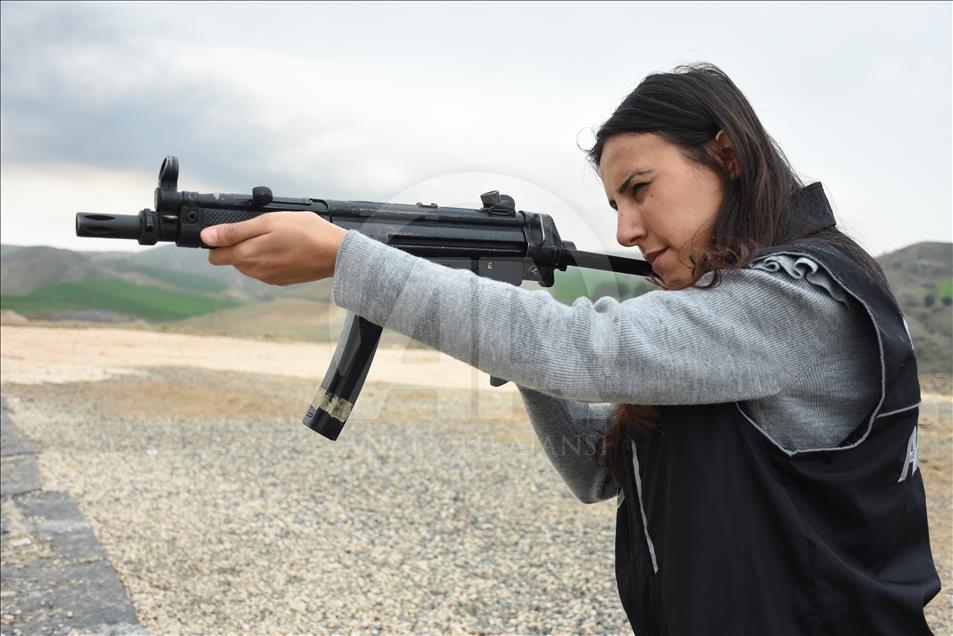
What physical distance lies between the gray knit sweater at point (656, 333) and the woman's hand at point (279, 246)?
82 mm

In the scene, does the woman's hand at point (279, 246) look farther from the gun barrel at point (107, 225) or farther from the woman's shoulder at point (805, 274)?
the woman's shoulder at point (805, 274)

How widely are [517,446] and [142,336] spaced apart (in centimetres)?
1977

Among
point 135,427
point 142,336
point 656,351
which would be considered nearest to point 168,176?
point 656,351

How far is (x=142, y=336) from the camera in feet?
89.6

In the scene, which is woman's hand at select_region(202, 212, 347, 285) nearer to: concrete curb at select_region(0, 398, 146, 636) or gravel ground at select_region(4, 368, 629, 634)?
gravel ground at select_region(4, 368, 629, 634)

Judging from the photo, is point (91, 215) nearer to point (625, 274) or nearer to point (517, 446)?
point (625, 274)

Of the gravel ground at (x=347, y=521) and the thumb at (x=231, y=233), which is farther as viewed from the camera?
the gravel ground at (x=347, y=521)

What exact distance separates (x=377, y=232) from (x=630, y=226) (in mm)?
622

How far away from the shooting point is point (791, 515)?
1.78 meters

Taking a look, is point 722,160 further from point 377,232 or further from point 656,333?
point 377,232

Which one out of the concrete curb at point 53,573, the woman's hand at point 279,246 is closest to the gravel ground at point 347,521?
the concrete curb at point 53,573

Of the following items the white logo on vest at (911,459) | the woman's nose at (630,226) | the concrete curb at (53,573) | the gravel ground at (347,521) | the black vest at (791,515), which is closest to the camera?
the black vest at (791,515)

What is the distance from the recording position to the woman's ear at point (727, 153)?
2.01 metres

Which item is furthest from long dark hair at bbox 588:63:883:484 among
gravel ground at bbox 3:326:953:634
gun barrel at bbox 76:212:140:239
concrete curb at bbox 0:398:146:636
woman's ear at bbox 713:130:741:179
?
concrete curb at bbox 0:398:146:636
